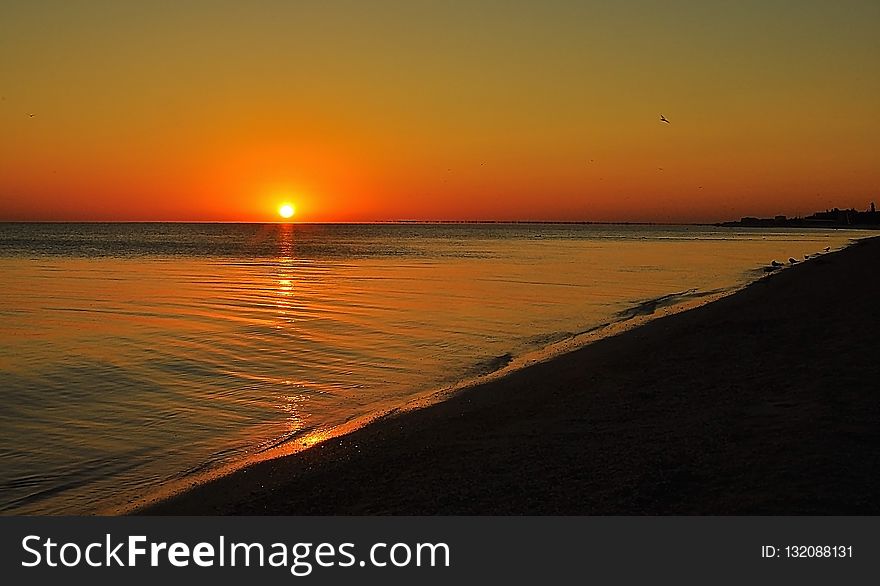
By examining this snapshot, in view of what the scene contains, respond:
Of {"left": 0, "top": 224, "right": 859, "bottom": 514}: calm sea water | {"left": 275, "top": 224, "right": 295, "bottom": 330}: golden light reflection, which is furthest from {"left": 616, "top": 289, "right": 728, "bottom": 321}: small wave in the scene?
{"left": 275, "top": 224, "right": 295, "bottom": 330}: golden light reflection

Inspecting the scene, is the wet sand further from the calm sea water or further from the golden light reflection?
the golden light reflection

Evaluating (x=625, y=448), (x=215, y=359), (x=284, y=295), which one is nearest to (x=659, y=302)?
(x=284, y=295)

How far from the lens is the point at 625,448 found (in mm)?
8250

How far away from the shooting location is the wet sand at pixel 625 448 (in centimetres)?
670

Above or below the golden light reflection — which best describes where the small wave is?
above

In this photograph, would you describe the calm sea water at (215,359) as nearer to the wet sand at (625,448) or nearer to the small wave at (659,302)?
the small wave at (659,302)

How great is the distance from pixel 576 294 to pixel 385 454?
24395mm

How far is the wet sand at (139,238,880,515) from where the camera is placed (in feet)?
22.0

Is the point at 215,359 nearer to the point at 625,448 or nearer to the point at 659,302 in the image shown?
the point at 625,448

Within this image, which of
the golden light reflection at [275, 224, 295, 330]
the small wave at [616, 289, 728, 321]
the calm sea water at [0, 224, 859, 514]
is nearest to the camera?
the calm sea water at [0, 224, 859, 514]

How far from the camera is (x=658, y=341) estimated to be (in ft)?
53.5

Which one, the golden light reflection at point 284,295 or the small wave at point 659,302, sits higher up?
the small wave at point 659,302

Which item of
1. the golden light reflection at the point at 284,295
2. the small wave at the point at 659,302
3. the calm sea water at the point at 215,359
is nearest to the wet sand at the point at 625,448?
the calm sea water at the point at 215,359

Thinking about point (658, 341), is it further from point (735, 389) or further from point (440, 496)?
point (440, 496)
